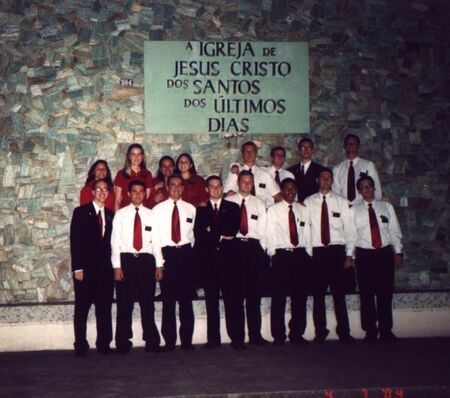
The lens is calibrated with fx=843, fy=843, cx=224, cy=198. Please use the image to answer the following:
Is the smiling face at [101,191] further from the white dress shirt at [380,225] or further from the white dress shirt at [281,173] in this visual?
the white dress shirt at [380,225]

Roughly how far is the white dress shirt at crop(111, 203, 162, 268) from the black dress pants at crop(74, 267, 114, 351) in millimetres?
250

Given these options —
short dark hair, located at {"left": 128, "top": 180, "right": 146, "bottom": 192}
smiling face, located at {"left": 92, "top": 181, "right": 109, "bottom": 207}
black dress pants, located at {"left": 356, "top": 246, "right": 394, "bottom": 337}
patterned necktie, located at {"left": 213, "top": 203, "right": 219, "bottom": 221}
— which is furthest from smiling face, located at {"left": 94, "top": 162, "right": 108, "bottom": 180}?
black dress pants, located at {"left": 356, "top": 246, "right": 394, "bottom": 337}

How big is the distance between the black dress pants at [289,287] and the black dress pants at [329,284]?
0.14 metres

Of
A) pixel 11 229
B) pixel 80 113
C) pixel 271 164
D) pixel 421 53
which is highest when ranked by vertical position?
pixel 421 53

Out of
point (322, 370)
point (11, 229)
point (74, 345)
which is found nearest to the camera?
point (322, 370)

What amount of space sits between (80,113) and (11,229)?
1728 millimetres

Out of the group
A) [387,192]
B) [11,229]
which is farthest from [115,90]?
[387,192]

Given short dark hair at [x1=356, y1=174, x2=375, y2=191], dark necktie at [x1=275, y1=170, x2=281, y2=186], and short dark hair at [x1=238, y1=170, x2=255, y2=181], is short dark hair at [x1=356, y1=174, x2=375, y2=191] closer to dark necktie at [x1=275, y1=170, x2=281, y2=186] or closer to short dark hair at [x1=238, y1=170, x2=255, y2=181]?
dark necktie at [x1=275, y1=170, x2=281, y2=186]

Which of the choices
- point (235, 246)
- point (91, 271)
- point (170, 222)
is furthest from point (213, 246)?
point (91, 271)

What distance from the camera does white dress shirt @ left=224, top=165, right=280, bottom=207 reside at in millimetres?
10703

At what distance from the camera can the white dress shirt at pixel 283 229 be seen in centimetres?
1034

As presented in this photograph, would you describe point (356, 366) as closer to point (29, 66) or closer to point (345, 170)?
point (345, 170)

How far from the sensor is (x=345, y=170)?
430 inches

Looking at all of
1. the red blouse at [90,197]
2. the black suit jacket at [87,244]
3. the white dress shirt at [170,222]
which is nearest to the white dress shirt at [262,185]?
the white dress shirt at [170,222]
